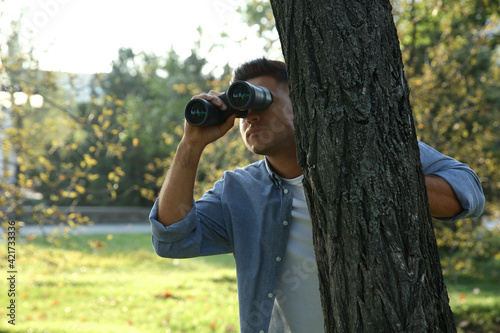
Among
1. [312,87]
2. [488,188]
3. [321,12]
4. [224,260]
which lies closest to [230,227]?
[312,87]

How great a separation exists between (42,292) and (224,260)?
4.78 metres

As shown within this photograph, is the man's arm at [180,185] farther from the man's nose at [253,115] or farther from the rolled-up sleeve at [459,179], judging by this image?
the rolled-up sleeve at [459,179]

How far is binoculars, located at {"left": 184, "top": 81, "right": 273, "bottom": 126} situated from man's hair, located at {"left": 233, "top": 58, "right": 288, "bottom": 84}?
260 millimetres

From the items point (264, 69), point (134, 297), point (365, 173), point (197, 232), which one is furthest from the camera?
point (134, 297)

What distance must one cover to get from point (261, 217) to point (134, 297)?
16.6ft

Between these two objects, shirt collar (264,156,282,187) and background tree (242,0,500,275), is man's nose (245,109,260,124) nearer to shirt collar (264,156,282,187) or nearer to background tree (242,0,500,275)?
shirt collar (264,156,282,187)

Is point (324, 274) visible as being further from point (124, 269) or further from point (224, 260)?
point (224, 260)

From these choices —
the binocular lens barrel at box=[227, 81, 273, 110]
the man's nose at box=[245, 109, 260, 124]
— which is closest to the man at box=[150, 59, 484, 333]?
the man's nose at box=[245, 109, 260, 124]

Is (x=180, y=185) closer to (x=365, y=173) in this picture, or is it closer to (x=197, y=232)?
A: (x=197, y=232)

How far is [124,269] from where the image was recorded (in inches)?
364

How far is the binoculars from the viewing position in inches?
80.9

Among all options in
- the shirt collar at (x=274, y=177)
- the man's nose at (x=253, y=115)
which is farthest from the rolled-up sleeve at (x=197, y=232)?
the man's nose at (x=253, y=115)

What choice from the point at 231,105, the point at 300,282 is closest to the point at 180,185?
the point at 231,105

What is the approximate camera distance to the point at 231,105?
2.07 meters
